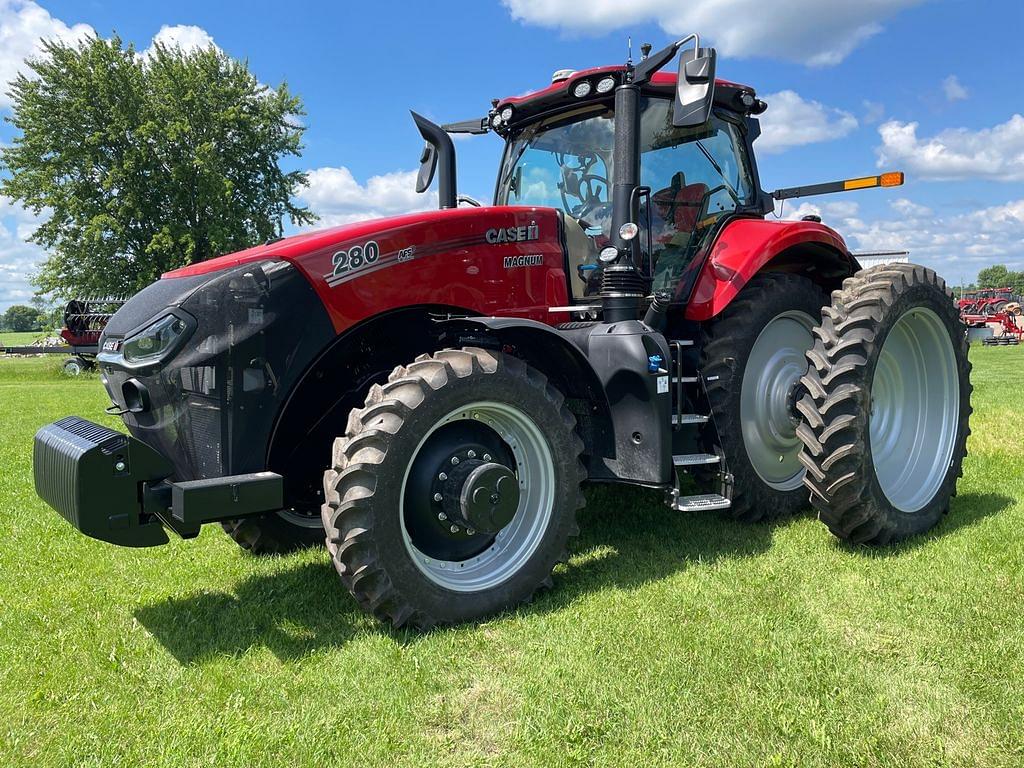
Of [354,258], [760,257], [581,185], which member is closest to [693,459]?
[760,257]

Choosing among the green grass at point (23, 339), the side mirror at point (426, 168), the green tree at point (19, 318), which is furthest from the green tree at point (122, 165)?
the green tree at point (19, 318)

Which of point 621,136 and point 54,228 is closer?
point 621,136

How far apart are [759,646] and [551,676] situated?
2.92ft

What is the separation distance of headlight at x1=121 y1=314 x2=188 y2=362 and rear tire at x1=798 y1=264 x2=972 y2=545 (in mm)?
3173

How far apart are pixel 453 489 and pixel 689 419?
5.10 ft

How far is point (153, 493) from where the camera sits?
3014 mm

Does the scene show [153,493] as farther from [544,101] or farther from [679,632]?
[544,101]

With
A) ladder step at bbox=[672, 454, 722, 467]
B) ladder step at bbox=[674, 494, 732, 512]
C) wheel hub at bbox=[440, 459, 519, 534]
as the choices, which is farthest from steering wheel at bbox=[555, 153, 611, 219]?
wheel hub at bbox=[440, 459, 519, 534]

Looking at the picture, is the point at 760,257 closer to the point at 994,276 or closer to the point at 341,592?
the point at 341,592

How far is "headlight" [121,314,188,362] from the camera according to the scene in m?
3.19

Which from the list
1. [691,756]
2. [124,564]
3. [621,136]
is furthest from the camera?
[124,564]

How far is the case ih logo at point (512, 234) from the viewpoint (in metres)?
4.02

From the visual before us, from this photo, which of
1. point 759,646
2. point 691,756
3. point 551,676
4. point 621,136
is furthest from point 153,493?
point 621,136

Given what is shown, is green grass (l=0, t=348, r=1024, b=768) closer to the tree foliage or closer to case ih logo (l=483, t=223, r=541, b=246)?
case ih logo (l=483, t=223, r=541, b=246)
